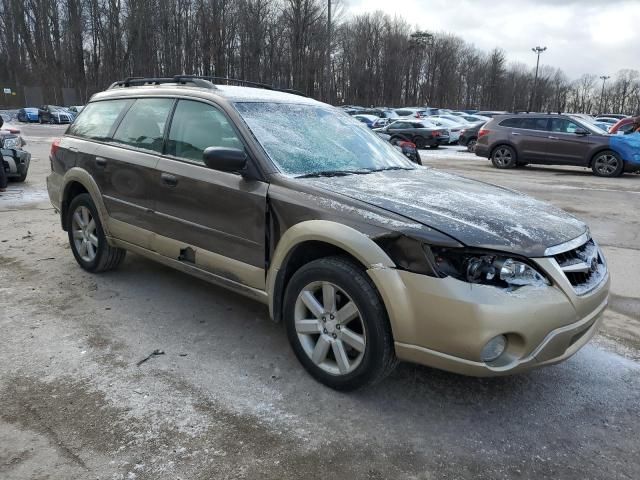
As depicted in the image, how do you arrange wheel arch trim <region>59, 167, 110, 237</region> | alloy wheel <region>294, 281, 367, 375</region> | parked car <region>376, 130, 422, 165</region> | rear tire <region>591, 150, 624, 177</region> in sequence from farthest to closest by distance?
rear tire <region>591, 150, 624, 177</region> → parked car <region>376, 130, 422, 165</region> → wheel arch trim <region>59, 167, 110, 237</region> → alloy wheel <region>294, 281, 367, 375</region>

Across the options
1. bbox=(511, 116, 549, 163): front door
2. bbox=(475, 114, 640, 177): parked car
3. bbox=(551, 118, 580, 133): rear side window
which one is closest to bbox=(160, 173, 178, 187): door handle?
bbox=(475, 114, 640, 177): parked car

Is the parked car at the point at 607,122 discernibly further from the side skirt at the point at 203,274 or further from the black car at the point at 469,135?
the side skirt at the point at 203,274

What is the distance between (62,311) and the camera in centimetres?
425

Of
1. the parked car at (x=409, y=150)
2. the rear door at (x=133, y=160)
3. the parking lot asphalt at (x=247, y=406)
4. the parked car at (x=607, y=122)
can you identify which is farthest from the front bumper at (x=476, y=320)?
the parked car at (x=607, y=122)

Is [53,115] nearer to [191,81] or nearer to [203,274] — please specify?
[191,81]

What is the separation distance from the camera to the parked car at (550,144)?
14281 millimetres

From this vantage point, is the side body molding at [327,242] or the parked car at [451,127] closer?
the side body molding at [327,242]

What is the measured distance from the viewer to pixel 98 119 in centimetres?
505

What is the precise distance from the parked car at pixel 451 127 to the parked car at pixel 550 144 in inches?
286

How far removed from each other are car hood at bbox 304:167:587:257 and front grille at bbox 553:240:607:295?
9cm

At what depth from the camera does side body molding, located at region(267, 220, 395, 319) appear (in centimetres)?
278

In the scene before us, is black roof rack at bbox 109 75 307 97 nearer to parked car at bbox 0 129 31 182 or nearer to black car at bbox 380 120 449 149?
parked car at bbox 0 129 31 182

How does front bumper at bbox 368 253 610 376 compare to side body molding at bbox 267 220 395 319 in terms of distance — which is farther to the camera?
side body molding at bbox 267 220 395 319

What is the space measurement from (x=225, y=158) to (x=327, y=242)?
0.87 m
